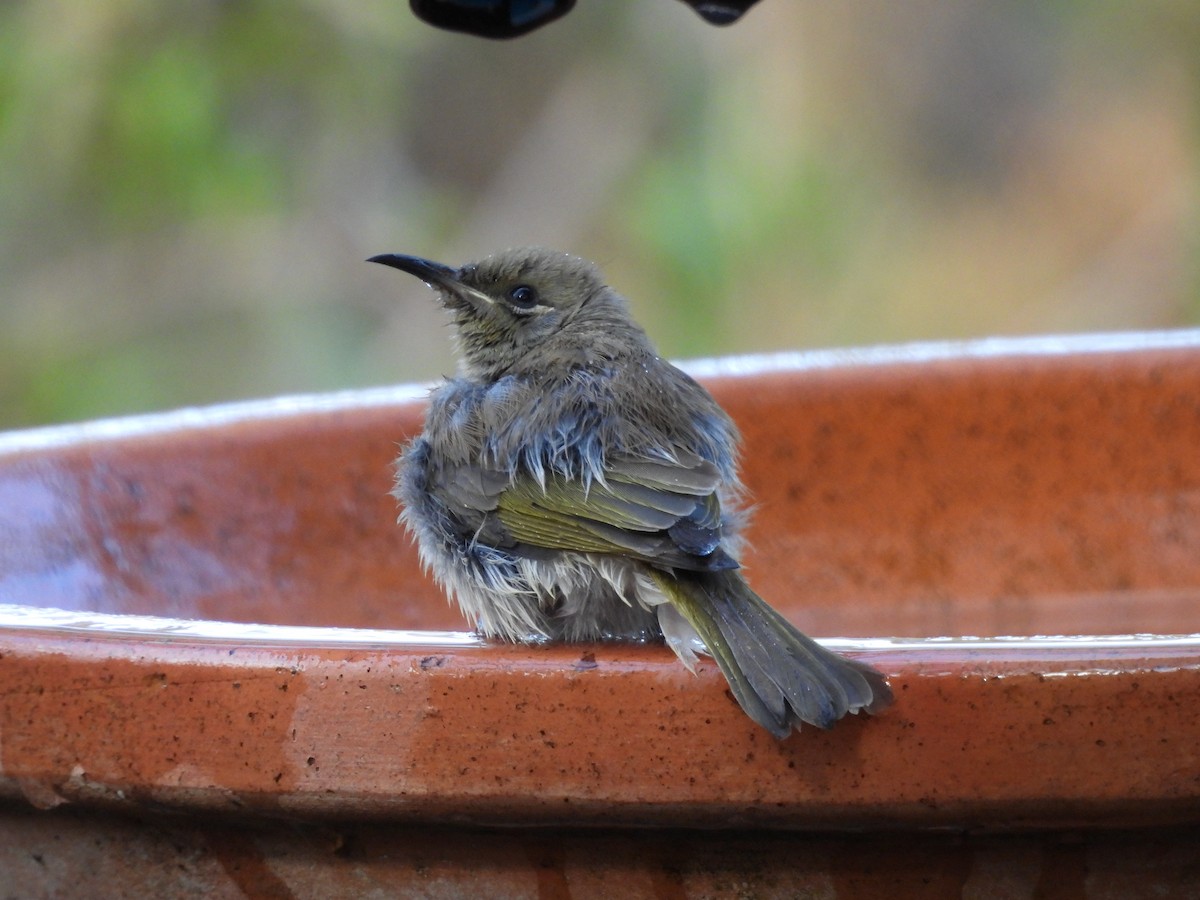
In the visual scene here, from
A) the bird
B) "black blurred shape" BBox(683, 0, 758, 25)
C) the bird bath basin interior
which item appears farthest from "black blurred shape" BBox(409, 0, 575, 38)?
the bird bath basin interior

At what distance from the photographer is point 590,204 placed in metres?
8.19

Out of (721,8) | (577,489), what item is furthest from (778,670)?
(721,8)

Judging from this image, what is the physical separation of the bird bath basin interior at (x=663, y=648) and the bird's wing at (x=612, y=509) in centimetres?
25

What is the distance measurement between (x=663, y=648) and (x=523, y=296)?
4.59 ft

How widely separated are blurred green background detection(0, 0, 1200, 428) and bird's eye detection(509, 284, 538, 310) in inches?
157

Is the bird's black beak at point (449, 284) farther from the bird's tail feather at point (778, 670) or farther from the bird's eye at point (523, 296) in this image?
the bird's tail feather at point (778, 670)

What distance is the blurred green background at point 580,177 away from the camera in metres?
7.15

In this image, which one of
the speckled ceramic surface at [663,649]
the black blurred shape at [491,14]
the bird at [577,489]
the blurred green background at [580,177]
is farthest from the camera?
the blurred green background at [580,177]

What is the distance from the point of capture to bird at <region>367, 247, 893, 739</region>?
7.68 ft

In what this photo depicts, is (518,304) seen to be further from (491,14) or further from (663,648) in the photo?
(663,648)

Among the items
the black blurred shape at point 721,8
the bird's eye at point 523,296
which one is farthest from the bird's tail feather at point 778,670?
the bird's eye at point 523,296

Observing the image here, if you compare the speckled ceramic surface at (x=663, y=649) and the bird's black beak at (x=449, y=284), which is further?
the bird's black beak at (x=449, y=284)

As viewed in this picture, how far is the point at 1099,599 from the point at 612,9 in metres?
5.94

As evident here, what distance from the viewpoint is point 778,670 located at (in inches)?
72.4
